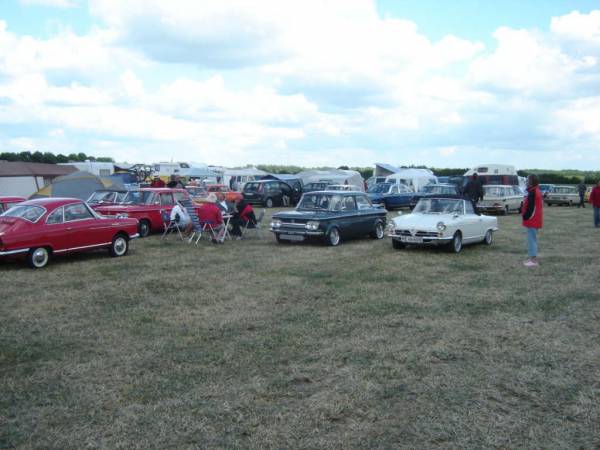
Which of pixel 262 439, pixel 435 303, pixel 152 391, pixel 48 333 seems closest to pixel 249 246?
pixel 435 303

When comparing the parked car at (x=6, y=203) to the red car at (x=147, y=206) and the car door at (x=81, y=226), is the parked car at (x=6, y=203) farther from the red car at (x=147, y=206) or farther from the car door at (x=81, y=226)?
the car door at (x=81, y=226)

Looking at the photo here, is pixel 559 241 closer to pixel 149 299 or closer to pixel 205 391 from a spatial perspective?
pixel 149 299

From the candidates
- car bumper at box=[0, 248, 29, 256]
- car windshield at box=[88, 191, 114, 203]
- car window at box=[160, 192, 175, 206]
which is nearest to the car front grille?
car window at box=[160, 192, 175, 206]

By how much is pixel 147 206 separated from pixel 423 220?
8.20m

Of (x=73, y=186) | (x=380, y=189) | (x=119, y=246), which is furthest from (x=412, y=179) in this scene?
(x=119, y=246)

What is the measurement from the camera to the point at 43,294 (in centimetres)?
921

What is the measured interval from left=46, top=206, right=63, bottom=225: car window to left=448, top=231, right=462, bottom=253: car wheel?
8.94 metres

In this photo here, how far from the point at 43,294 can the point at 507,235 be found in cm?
Result: 1392

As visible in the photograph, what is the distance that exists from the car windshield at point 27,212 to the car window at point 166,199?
566cm

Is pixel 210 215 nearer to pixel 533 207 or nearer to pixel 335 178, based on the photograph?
pixel 533 207

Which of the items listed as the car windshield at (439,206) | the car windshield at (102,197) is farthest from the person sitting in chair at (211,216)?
the car windshield at (439,206)

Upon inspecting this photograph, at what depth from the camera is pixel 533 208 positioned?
11.9m

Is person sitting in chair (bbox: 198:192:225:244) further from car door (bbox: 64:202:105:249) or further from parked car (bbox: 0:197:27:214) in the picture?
parked car (bbox: 0:197:27:214)

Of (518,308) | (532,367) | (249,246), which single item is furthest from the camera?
(249,246)
